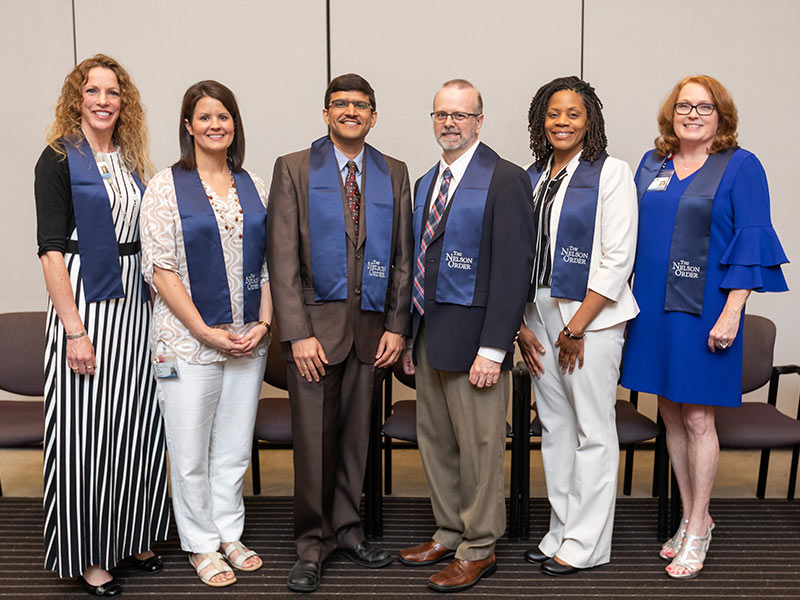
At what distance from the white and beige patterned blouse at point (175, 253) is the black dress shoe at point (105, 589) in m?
0.89

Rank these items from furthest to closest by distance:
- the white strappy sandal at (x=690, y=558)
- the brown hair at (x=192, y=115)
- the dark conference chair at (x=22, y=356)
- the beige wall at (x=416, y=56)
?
the beige wall at (x=416, y=56) < the dark conference chair at (x=22, y=356) < the white strappy sandal at (x=690, y=558) < the brown hair at (x=192, y=115)

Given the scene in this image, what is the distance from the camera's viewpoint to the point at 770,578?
2.80 meters

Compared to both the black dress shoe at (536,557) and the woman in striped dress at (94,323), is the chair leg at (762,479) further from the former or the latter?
the woman in striped dress at (94,323)

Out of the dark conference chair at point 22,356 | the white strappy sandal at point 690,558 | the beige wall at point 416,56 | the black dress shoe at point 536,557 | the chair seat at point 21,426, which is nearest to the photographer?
the white strappy sandal at point 690,558

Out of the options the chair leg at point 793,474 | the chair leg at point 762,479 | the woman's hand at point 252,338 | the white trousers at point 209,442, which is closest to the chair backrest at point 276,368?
the white trousers at point 209,442

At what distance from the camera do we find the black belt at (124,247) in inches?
99.5

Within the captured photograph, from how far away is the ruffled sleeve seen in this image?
264 centimetres

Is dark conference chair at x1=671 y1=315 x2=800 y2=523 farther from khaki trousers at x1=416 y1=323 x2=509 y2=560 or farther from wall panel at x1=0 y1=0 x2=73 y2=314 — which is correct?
wall panel at x1=0 y1=0 x2=73 y2=314

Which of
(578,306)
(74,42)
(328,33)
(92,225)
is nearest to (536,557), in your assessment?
(578,306)

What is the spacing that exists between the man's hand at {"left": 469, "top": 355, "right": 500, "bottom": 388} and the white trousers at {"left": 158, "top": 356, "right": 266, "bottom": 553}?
0.85 meters

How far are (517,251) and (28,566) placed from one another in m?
2.30

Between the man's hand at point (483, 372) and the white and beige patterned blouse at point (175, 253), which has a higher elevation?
the white and beige patterned blouse at point (175, 253)

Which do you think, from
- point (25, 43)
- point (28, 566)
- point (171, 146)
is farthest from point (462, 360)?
point (25, 43)

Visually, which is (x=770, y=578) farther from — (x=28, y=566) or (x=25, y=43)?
(x=25, y=43)
